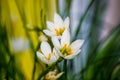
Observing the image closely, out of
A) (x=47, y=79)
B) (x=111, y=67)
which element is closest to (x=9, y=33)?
(x=47, y=79)

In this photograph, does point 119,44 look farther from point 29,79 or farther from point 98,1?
point 29,79

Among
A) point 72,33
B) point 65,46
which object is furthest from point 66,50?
point 72,33

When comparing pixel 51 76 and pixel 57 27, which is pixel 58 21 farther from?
pixel 51 76

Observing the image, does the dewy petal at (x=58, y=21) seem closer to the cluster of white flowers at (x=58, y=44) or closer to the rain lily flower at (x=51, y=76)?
the cluster of white flowers at (x=58, y=44)

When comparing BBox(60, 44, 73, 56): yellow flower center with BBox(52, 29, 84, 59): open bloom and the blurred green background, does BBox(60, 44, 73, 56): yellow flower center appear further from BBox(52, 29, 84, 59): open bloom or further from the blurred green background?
the blurred green background

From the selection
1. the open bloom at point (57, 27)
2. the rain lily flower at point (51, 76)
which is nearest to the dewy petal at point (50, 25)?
the open bloom at point (57, 27)

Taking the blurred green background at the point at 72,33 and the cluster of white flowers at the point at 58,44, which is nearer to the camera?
the cluster of white flowers at the point at 58,44
